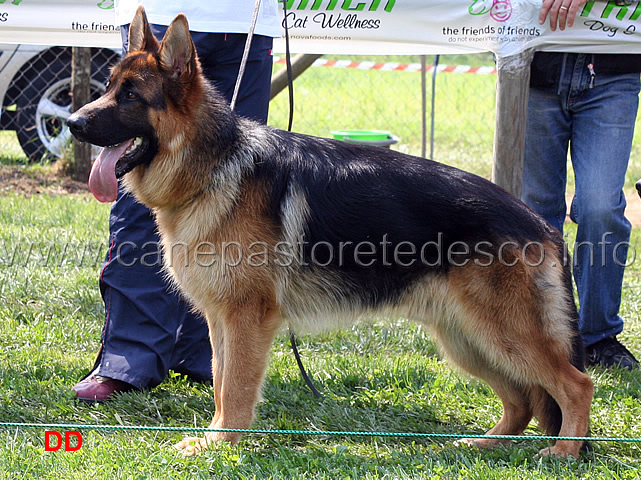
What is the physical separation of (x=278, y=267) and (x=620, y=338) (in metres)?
2.69

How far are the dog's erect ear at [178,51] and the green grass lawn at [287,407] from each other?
5.12 feet

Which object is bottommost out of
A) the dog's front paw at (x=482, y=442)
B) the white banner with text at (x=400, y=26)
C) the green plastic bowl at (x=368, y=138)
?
the dog's front paw at (x=482, y=442)

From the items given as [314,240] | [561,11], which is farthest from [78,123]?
[561,11]

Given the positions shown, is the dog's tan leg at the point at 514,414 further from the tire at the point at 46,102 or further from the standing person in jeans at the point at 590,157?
the tire at the point at 46,102

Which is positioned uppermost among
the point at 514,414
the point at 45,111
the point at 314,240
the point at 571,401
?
the point at 45,111

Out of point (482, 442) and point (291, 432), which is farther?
point (482, 442)

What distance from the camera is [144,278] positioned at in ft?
12.1

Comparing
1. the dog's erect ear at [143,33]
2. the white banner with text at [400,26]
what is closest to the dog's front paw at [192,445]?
the dog's erect ear at [143,33]

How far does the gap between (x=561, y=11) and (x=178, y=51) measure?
216 cm

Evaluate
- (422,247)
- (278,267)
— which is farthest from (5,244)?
(422,247)

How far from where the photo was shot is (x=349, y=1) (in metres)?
4.74

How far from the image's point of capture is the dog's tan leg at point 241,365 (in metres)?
2.98

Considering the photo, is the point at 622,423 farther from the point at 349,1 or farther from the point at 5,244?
the point at 5,244

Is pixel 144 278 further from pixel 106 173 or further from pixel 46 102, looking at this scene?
pixel 46 102
